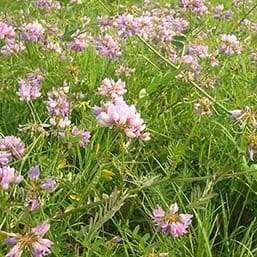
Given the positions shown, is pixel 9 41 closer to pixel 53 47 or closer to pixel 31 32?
pixel 31 32

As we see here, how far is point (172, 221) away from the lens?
1.35 metres

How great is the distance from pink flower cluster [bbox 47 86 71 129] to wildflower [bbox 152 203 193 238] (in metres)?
0.45

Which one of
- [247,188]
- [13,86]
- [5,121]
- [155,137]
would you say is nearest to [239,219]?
[247,188]

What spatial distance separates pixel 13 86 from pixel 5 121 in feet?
0.77

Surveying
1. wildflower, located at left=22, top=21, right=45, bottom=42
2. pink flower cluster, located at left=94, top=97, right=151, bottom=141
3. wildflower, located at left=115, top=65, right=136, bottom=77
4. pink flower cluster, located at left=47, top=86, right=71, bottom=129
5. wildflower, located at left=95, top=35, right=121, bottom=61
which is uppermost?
pink flower cluster, located at left=94, top=97, right=151, bottom=141

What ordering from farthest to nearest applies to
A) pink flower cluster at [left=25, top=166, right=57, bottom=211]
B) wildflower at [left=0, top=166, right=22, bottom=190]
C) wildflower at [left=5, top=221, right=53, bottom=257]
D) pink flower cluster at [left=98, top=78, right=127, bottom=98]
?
pink flower cluster at [left=98, top=78, right=127, bottom=98] → pink flower cluster at [left=25, top=166, right=57, bottom=211] → wildflower at [left=0, top=166, right=22, bottom=190] → wildflower at [left=5, top=221, right=53, bottom=257]

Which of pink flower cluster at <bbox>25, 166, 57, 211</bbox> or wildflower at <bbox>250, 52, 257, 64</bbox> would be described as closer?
pink flower cluster at <bbox>25, 166, 57, 211</bbox>

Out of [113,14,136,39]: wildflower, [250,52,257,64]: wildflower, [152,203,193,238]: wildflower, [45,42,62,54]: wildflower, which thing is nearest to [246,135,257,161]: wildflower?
[152,203,193,238]: wildflower

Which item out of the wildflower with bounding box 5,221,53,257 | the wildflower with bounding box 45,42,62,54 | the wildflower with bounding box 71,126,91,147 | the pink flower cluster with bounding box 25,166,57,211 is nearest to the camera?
the wildflower with bounding box 5,221,53,257

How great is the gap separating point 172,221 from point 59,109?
0.63 metres

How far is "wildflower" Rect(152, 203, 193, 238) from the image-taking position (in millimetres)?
1337

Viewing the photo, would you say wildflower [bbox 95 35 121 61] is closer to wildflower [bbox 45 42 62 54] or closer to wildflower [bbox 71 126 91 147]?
wildflower [bbox 45 42 62 54]

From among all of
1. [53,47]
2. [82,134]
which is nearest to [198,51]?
[53,47]

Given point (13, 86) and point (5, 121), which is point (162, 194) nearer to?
point (5, 121)
